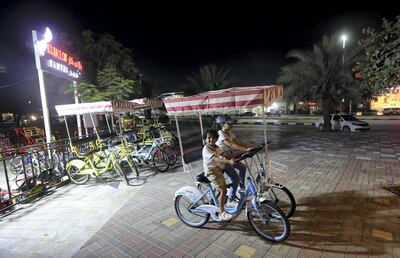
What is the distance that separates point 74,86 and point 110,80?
1.73 metres

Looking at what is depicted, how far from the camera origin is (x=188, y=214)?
448cm

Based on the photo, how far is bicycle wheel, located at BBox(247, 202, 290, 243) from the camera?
3.45 meters

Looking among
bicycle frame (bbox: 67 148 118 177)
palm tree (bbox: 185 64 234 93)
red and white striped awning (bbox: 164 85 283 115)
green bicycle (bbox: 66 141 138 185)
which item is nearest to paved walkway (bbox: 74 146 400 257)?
green bicycle (bbox: 66 141 138 185)

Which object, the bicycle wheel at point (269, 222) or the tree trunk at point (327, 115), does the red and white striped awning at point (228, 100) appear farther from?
the tree trunk at point (327, 115)

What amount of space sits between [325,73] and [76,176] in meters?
14.7

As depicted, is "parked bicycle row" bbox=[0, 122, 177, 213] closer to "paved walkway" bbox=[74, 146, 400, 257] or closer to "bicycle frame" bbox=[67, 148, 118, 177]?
"bicycle frame" bbox=[67, 148, 118, 177]

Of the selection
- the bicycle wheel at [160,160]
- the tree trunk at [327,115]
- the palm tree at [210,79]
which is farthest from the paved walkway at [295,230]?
the palm tree at [210,79]

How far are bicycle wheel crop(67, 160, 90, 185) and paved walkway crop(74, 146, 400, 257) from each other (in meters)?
2.11

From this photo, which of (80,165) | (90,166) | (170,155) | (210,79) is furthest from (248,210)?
(210,79)

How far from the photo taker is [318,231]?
3.76 meters

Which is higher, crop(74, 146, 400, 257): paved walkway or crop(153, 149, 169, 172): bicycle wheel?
crop(153, 149, 169, 172): bicycle wheel

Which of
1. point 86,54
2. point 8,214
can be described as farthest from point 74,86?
point 8,214

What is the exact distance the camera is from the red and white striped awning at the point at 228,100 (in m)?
3.98

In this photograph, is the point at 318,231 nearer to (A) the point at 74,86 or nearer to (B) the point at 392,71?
(B) the point at 392,71
